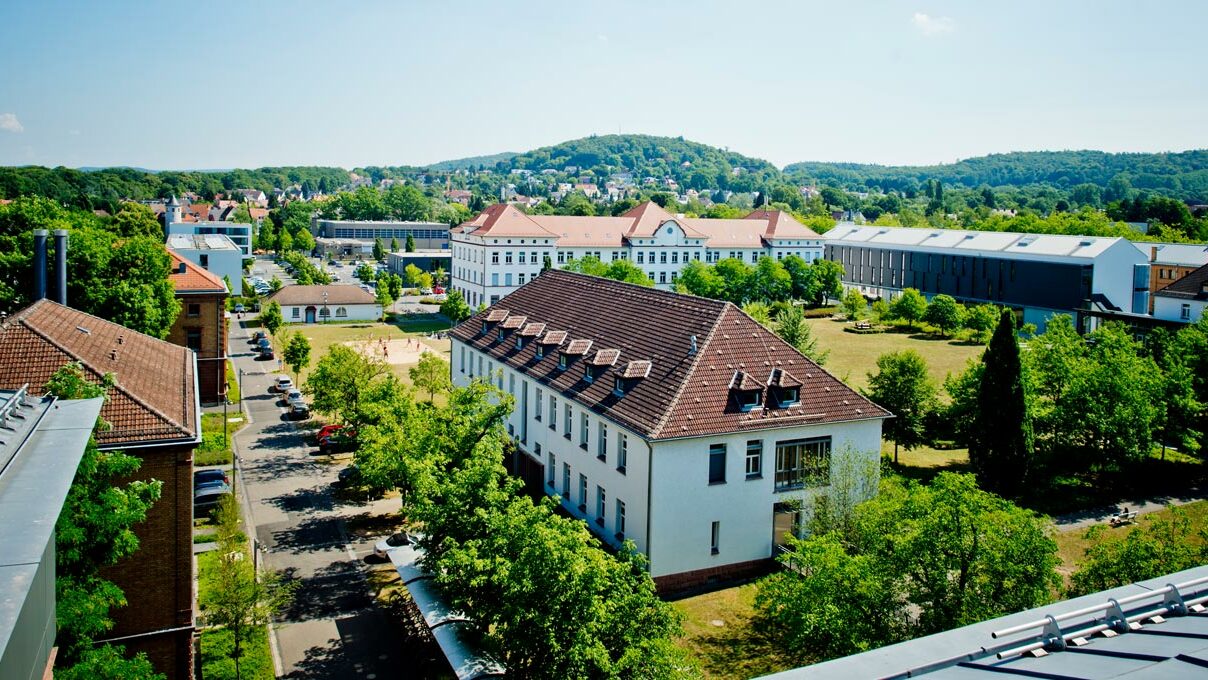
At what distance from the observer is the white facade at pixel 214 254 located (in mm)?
76500

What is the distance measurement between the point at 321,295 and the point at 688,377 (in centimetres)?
6132

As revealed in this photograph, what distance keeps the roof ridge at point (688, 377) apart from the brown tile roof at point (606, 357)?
3251 millimetres

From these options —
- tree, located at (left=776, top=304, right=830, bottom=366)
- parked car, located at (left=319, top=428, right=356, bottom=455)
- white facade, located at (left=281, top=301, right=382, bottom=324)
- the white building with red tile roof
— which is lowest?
parked car, located at (left=319, top=428, right=356, bottom=455)

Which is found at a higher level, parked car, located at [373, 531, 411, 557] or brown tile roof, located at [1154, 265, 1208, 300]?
brown tile roof, located at [1154, 265, 1208, 300]

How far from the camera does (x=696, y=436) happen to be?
23.9m

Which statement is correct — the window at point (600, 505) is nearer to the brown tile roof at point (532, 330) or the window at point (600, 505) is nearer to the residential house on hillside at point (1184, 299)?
the brown tile roof at point (532, 330)

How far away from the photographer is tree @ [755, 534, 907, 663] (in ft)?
50.4

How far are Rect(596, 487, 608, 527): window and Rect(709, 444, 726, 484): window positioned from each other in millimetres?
3962

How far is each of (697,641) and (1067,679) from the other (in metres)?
17.0

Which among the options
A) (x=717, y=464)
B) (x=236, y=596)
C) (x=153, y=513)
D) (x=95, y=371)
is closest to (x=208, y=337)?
(x=95, y=371)

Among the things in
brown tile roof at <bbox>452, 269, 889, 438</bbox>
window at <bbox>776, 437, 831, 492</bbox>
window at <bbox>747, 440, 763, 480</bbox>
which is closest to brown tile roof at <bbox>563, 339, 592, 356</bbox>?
brown tile roof at <bbox>452, 269, 889, 438</bbox>

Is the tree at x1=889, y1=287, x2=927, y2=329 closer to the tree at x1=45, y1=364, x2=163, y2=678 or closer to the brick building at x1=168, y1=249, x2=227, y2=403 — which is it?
the brick building at x1=168, y1=249, x2=227, y2=403

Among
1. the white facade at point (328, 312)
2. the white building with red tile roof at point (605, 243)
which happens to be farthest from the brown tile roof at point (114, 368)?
the white facade at point (328, 312)

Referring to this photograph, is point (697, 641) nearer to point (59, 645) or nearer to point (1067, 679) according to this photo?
point (59, 645)
